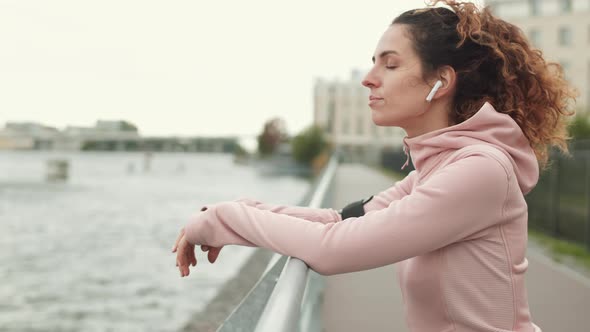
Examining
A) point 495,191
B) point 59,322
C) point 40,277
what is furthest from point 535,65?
point 40,277

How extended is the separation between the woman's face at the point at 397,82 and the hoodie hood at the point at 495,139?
0.14 metres

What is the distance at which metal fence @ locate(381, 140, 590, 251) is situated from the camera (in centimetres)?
792

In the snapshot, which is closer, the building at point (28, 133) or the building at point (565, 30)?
the building at point (28, 133)

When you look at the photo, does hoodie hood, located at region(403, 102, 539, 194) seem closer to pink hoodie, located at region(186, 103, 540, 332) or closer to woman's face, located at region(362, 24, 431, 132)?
pink hoodie, located at region(186, 103, 540, 332)

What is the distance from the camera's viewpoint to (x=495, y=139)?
135cm

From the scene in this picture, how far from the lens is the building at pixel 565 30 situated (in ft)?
144

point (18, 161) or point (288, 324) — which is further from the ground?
point (288, 324)

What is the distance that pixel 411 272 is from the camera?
1420mm

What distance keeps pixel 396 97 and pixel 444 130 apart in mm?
178

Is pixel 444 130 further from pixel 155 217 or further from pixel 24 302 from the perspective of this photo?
pixel 155 217

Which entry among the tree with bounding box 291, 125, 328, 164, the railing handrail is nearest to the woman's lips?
the railing handrail

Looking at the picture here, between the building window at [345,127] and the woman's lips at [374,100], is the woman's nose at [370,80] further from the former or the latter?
the building window at [345,127]

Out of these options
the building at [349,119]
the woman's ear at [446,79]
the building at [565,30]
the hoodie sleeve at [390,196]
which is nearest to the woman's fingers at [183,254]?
the hoodie sleeve at [390,196]

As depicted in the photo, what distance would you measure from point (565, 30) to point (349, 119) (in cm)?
4077
